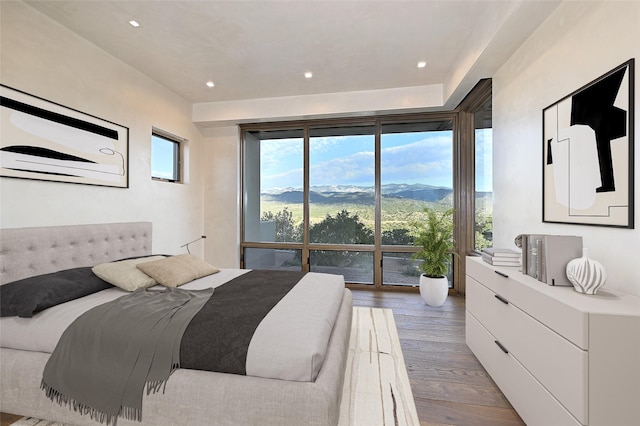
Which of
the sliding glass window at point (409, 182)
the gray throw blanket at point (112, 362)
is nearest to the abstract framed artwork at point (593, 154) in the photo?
the sliding glass window at point (409, 182)

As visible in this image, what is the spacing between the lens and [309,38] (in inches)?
103

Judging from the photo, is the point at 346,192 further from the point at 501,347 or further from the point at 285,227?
the point at 501,347

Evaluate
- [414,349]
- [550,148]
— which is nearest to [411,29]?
[550,148]

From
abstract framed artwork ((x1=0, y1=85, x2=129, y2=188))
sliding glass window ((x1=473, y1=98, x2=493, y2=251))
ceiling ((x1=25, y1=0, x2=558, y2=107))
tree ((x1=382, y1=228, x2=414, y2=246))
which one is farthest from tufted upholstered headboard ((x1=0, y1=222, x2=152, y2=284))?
sliding glass window ((x1=473, y1=98, x2=493, y2=251))

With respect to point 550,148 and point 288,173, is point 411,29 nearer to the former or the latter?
point 550,148

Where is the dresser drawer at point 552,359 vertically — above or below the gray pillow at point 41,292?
below

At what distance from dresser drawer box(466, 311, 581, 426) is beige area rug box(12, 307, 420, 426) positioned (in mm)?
576

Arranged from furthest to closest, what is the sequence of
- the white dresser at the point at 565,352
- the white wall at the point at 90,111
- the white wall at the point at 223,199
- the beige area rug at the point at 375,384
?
the white wall at the point at 223,199 < the white wall at the point at 90,111 < the beige area rug at the point at 375,384 < the white dresser at the point at 565,352

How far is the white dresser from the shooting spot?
1119 millimetres

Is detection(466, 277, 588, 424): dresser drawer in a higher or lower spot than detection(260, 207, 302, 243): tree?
lower

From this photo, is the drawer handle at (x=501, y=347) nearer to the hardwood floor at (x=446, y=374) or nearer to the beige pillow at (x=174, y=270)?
the hardwood floor at (x=446, y=374)

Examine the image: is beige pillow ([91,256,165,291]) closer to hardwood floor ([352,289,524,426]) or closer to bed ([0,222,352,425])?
bed ([0,222,352,425])

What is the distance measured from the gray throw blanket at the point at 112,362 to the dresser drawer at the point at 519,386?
1834 millimetres

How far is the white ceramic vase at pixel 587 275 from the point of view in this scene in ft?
4.31
